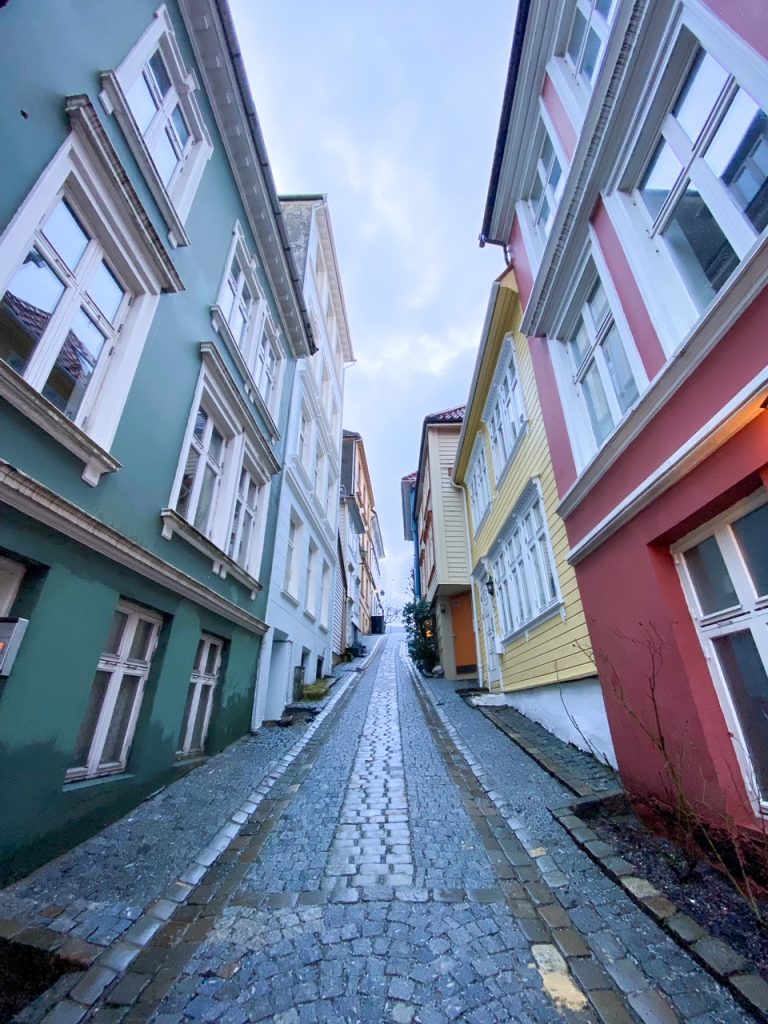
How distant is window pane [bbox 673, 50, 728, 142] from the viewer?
140 inches

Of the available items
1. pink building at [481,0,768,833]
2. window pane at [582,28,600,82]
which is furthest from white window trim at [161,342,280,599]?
window pane at [582,28,600,82]

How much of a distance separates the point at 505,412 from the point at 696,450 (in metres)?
6.85

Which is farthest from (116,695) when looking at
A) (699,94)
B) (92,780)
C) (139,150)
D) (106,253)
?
(699,94)

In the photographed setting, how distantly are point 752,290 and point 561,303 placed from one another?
3499mm

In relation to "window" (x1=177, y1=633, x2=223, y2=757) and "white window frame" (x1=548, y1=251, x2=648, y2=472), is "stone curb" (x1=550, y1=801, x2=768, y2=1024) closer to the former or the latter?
"white window frame" (x1=548, y1=251, x2=648, y2=472)

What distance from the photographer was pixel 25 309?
3572 mm

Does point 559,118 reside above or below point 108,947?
above

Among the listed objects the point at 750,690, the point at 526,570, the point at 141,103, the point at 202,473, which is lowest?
the point at 750,690

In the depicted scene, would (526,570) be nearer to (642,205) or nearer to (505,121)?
(642,205)

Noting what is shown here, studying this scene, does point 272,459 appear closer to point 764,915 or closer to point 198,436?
point 198,436

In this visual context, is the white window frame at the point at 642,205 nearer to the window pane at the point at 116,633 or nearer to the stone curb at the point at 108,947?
the stone curb at the point at 108,947

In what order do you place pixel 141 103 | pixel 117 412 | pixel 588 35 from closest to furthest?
1. pixel 117 412
2. pixel 141 103
3. pixel 588 35

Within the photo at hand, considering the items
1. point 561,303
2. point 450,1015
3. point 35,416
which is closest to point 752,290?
point 561,303

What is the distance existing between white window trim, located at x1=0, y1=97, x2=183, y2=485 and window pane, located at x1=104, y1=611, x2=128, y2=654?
Result: 1462 mm
